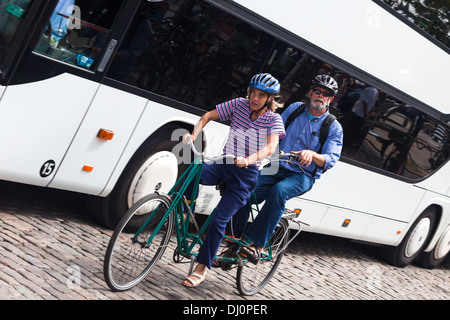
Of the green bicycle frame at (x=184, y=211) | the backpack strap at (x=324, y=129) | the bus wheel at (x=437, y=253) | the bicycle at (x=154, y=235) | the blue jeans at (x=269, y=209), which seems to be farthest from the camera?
the bus wheel at (x=437, y=253)

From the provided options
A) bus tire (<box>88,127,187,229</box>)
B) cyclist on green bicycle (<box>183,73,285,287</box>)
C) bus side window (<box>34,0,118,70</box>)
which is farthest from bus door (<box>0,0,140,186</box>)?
cyclist on green bicycle (<box>183,73,285,287</box>)

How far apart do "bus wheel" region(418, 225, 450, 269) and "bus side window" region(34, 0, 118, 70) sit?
328 inches

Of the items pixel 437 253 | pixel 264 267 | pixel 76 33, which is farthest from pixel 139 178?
pixel 437 253

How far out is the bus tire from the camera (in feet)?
23.5

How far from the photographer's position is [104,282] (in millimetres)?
5531

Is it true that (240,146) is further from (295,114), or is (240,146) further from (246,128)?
(295,114)

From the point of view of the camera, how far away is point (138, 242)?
5.48 meters

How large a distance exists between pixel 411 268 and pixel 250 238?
683 cm

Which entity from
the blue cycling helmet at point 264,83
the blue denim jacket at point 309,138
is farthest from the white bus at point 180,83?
the blue cycling helmet at point 264,83

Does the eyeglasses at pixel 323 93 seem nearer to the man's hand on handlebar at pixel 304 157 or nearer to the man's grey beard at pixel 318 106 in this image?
the man's grey beard at pixel 318 106

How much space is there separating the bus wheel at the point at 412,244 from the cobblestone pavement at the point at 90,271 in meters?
1.00

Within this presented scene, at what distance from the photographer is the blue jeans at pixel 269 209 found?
20.6 feet

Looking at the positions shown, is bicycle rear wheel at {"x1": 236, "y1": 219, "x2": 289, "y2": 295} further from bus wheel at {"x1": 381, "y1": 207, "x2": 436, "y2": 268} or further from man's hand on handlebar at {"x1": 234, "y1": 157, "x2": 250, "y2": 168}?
bus wheel at {"x1": 381, "y1": 207, "x2": 436, "y2": 268}
